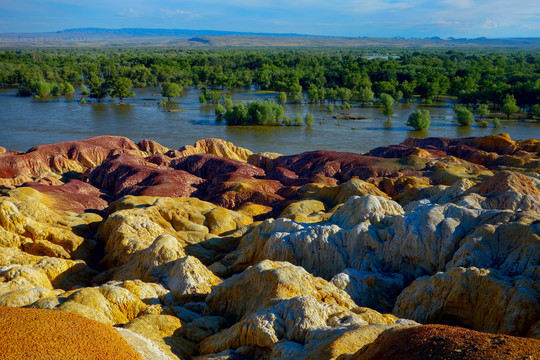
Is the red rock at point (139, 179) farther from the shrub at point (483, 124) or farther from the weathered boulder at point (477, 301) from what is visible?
the shrub at point (483, 124)

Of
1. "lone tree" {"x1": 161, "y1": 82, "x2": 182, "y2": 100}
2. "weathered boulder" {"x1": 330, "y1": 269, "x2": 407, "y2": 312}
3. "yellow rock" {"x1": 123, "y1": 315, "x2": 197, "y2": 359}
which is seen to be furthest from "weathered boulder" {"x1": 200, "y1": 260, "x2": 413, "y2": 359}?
"lone tree" {"x1": 161, "y1": 82, "x2": 182, "y2": 100}

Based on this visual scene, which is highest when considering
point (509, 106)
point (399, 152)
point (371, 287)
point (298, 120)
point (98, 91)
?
point (98, 91)

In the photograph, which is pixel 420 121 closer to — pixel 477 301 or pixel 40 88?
pixel 477 301

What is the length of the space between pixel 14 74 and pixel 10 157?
3567 inches

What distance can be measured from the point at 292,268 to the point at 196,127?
6325 cm

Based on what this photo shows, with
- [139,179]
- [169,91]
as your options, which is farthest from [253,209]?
[169,91]

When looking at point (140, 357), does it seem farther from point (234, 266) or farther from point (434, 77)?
point (434, 77)

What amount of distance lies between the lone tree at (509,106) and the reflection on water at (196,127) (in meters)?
6.03

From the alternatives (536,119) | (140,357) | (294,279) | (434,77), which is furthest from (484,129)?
(140,357)

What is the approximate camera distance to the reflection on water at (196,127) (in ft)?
219

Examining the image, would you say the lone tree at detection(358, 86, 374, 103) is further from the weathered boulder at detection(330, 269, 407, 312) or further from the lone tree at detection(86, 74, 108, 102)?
the weathered boulder at detection(330, 269, 407, 312)

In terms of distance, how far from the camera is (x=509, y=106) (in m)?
86.4

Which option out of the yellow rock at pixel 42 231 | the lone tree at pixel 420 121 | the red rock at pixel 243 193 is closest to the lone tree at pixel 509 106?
the lone tree at pixel 420 121

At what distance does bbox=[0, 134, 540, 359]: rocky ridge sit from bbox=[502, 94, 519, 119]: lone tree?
58.7 m
